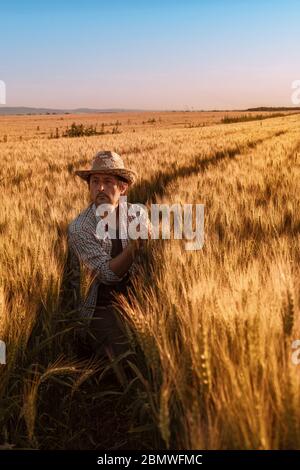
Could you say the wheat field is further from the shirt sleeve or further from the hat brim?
the hat brim

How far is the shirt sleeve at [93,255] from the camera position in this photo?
243 centimetres

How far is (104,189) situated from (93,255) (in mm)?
425

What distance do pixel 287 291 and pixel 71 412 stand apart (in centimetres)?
93

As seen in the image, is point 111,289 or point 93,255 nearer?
point 93,255

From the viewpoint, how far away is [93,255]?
2449 mm

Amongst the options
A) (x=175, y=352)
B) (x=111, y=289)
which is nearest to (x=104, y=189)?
(x=111, y=289)

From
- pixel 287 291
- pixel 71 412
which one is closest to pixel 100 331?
pixel 71 412

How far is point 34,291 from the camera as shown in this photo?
2.09 m

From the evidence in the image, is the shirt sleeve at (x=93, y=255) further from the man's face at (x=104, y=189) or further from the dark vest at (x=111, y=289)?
the man's face at (x=104, y=189)

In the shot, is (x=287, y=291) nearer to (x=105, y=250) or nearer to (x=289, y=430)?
(x=289, y=430)

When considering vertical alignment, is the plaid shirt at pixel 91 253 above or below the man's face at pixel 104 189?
below

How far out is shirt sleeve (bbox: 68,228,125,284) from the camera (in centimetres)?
243

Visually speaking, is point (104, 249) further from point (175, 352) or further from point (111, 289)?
point (175, 352)

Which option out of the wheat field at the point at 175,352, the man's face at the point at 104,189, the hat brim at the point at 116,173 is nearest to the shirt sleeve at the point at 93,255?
the wheat field at the point at 175,352
